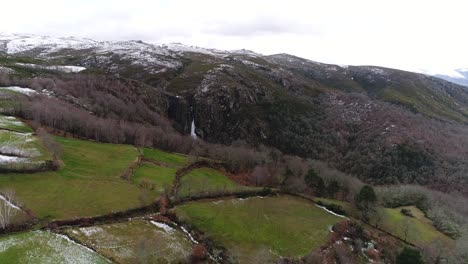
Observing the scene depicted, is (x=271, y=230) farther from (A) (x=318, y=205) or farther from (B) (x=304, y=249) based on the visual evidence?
(A) (x=318, y=205)

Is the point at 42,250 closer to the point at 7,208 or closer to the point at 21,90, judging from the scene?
the point at 7,208

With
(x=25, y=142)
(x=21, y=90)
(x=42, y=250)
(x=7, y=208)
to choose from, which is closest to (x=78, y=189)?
(x=7, y=208)

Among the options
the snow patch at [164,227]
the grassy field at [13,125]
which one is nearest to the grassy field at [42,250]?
the snow patch at [164,227]

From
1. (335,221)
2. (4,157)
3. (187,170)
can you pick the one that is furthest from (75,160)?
(335,221)

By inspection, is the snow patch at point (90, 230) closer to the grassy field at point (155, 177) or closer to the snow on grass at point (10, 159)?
the grassy field at point (155, 177)

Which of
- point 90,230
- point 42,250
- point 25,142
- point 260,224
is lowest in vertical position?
point 260,224

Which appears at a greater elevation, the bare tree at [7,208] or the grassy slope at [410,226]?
the bare tree at [7,208]
